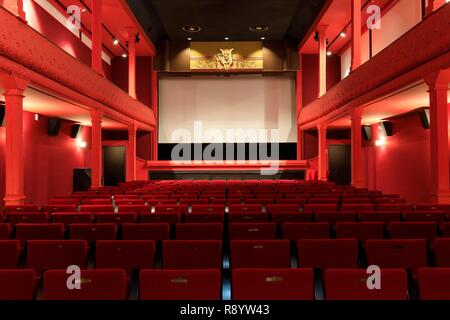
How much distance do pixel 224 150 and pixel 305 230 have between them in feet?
58.2

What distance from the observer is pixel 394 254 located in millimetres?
4039

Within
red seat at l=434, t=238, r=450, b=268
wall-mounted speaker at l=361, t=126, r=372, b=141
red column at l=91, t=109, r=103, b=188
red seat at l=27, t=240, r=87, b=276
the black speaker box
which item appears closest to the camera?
red seat at l=434, t=238, r=450, b=268

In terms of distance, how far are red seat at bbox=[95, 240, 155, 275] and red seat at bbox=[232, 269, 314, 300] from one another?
1.32 metres

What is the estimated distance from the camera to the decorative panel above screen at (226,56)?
73.8 feet

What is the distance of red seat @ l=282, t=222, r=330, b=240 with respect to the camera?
16.3 feet

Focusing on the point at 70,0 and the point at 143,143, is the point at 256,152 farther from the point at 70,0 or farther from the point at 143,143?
the point at 70,0

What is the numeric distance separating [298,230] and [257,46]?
19.0 meters

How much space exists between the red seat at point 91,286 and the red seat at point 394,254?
8.07ft

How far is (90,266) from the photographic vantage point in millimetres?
4855

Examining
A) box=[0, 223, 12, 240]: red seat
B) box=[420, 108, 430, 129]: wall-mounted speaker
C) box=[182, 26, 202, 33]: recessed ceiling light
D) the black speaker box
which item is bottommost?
box=[0, 223, 12, 240]: red seat

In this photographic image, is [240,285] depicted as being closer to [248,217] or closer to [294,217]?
[248,217]

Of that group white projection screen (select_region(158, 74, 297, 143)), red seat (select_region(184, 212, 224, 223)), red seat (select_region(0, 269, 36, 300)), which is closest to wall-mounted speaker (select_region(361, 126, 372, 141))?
white projection screen (select_region(158, 74, 297, 143))

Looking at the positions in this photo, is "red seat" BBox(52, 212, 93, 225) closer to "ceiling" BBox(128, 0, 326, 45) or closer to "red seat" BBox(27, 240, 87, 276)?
"red seat" BBox(27, 240, 87, 276)

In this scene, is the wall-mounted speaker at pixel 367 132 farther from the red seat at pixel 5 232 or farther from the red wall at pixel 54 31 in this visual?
the red seat at pixel 5 232
